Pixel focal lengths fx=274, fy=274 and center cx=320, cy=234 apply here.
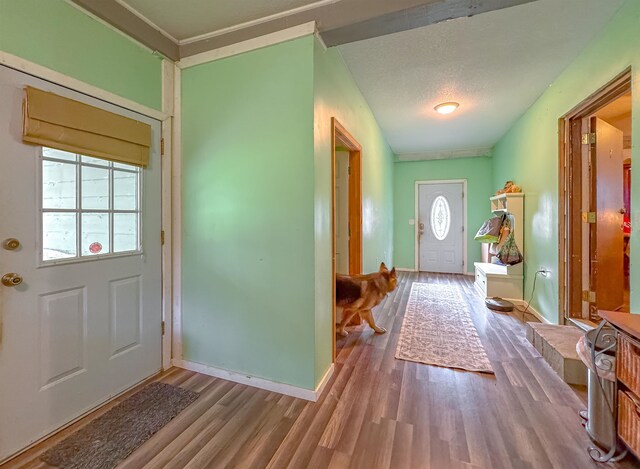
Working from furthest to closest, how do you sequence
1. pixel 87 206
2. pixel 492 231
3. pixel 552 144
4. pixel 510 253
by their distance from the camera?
pixel 492 231, pixel 510 253, pixel 552 144, pixel 87 206

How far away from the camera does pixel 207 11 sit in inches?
72.0

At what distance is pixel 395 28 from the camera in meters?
1.85

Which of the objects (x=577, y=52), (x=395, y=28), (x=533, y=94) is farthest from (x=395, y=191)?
(x=395, y=28)

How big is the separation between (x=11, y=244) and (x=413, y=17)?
2.62 metres

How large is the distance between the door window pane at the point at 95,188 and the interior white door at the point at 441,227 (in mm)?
5816

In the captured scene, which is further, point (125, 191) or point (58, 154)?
point (125, 191)

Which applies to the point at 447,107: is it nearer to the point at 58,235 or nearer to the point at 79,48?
the point at 79,48

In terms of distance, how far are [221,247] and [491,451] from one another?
2.04 m

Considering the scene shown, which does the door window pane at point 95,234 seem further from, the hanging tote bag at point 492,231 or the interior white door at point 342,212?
the hanging tote bag at point 492,231

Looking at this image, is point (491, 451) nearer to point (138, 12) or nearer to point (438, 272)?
point (138, 12)

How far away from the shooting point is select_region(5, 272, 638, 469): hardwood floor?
138 centimetres

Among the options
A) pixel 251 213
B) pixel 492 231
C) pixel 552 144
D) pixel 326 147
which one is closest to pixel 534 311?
pixel 492 231

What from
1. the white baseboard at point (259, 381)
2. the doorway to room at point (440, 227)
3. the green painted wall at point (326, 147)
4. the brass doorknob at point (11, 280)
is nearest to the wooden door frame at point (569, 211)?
the green painted wall at point (326, 147)

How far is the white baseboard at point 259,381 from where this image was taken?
1852 millimetres
